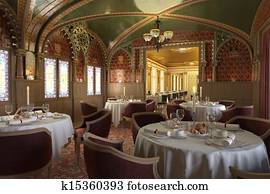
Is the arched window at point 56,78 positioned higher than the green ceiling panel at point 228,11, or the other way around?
the green ceiling panel at point 228,11

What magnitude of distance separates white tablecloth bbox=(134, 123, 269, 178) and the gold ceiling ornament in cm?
647

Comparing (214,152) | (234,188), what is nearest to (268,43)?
(214,152)

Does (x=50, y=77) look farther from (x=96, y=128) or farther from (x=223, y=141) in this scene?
(x=223, y=141)

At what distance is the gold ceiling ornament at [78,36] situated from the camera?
7707mm

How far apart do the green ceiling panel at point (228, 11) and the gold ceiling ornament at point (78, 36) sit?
3.38 meters

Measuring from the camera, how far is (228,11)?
6.46 meters

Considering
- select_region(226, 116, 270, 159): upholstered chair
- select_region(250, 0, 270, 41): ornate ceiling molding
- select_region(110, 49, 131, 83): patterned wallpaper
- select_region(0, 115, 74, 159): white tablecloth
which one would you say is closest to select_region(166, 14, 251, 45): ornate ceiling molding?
select_region(250, 0, 270, 41): ornate ceiling molding

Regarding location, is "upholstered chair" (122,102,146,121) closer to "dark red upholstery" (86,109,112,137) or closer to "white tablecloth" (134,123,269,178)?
"dark red upholstery" (86,109,112,137)

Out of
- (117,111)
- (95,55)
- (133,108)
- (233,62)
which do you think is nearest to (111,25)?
(95,55)

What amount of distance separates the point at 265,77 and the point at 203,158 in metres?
5.65

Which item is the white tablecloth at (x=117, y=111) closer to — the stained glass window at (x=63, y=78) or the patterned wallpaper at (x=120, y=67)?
the stained glass window at (x=63, y=78)

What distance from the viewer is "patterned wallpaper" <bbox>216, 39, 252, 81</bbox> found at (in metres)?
7.96

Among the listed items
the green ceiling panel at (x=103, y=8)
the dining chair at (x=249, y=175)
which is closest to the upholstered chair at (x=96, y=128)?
the dining chair at (x=249, y=175)

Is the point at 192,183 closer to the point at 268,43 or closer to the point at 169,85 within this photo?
the point at 268,43
